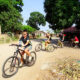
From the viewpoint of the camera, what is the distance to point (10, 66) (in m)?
4.09

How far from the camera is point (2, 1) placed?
25.2m

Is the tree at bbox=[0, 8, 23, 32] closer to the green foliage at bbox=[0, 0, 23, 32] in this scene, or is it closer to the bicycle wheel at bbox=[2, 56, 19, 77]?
the green foliage at bbox=[0, 0, 23, 32]

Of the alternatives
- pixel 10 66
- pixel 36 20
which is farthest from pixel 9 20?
pixel 36 20

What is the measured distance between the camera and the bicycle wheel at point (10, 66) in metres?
3.96

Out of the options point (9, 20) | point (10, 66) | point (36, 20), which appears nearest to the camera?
point (10, 66)

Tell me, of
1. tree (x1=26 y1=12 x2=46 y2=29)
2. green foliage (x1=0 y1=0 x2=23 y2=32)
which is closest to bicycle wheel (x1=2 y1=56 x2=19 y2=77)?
green foliage (x1=0 y1=0 x2=23 y2=32)

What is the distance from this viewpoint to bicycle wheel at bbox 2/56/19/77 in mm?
3960

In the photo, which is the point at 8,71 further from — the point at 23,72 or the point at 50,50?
the point at 50,50

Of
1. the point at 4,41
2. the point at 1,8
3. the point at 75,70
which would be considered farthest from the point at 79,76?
the point at 1,8

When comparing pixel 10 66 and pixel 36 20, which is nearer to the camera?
pixel 10 66

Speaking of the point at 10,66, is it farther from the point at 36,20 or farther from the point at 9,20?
the point at 36,20

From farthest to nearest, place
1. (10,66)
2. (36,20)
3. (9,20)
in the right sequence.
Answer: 1. (36,20)
2. (9,20)
3. (10,66)

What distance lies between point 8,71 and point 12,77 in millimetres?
374

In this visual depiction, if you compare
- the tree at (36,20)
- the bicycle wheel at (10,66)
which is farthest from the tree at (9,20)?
the tree at (36,20)
